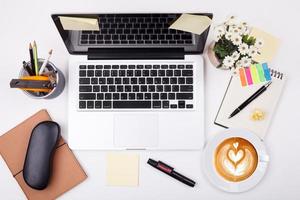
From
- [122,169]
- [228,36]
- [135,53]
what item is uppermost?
[228,36]

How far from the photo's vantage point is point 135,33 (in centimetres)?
90

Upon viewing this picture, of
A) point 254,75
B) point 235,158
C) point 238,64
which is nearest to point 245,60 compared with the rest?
point 238,64

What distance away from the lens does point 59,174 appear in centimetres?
96

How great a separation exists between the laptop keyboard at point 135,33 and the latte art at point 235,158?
28 centimetres

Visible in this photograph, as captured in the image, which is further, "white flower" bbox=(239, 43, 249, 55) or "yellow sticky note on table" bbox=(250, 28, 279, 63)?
"yellow sticky note on table" bbox=(250, 28, 279, 63)

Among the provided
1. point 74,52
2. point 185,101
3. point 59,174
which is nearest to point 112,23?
point 74,52

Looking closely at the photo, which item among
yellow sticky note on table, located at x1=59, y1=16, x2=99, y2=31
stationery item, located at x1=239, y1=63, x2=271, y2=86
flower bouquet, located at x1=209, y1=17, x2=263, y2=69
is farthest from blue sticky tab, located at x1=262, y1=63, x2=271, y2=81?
yellow sticky note on table, located at x1=59, y1=16, x2=99, y2=31

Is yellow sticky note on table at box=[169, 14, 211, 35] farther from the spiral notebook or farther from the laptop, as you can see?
the spiral notebook

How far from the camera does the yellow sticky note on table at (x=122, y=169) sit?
96 centimetres

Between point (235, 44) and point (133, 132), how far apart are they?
0.34m

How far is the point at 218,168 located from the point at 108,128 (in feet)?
0.99

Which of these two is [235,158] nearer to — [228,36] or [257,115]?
[257,115]

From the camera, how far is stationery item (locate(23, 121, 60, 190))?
36.4 inches

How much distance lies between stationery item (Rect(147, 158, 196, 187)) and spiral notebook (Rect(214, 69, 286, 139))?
0.54 ft
